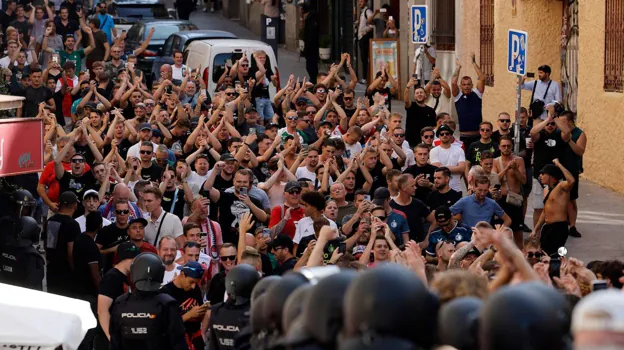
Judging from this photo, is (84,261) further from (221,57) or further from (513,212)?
(221,57)

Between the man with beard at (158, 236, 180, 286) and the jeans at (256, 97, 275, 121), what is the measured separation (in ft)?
30.1

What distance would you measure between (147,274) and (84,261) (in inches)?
94.7

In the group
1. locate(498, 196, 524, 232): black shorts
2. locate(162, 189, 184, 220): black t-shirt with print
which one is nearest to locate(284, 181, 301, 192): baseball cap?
locate(162, 189, 184, 220): black t-shirt with print

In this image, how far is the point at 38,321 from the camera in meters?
8.47

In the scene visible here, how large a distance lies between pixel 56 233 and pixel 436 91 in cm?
823

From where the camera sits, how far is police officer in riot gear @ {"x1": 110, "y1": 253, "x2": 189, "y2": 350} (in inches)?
366

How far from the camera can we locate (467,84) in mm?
18406

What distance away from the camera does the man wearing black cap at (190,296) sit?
10266 millimetres

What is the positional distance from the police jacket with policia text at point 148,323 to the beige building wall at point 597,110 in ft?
34.9

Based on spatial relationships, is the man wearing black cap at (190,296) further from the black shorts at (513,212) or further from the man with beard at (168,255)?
the black shorts at (513,212)

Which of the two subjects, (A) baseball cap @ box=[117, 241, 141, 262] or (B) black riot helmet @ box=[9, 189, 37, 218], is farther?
(B) black riot helmet @ box=[9, 189, 37, 218]

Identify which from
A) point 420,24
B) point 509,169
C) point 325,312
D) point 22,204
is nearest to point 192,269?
point 22,204

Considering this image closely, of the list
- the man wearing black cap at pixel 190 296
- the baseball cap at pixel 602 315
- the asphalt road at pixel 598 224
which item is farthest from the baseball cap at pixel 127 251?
the baseball cap at pixel 602 315

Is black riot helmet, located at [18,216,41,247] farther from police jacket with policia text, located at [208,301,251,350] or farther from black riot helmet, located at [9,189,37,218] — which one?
police jacket with policia text, located at [208,301,251,350]
